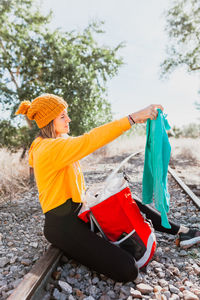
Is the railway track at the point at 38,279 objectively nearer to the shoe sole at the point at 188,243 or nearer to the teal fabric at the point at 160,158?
the teal fabric at the point at 160,158

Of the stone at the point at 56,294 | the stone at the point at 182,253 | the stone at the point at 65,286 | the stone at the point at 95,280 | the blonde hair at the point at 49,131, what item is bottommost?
the stone at the point at 182,253

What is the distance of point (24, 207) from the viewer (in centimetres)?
444

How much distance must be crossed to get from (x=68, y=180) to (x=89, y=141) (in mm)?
531

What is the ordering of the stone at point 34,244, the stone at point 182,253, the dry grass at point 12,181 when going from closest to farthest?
the stone at point 182,253 < the stone at point 34,244 < the dry grass at point 12,181

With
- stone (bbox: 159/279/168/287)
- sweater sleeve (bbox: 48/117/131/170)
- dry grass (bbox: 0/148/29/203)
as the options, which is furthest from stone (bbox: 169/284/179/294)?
dry grass (bbox: 0/148/29/203)

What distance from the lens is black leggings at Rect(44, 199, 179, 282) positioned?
2.13m

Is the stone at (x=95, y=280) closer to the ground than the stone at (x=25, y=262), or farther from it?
closer to the ground

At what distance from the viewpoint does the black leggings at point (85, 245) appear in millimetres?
2131

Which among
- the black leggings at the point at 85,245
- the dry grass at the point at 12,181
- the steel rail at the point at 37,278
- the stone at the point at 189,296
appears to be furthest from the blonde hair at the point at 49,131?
the dry grass at the point at 12,181

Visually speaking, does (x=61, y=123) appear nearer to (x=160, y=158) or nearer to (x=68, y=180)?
(x=68, y=180)

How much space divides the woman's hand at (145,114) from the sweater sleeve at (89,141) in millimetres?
97

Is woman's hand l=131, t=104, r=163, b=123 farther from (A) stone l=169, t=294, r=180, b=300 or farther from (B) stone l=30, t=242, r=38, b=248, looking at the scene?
(B) stone l=30, t=242, r=38, b=248

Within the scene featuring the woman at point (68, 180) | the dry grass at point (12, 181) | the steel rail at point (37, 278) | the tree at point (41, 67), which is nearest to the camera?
the steel rail at point (37, 278)

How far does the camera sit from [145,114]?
2.15 metres
